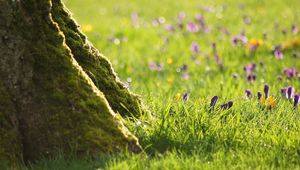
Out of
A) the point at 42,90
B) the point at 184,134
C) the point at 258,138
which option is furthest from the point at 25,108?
the point at 258,138

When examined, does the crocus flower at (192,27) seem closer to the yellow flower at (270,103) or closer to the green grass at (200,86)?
the green grass at (200,86)

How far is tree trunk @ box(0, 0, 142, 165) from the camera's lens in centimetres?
440

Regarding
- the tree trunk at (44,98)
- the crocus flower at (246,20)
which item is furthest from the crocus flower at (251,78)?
the crocus flower at (246,20)

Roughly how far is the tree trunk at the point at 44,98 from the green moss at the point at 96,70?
1.08 feet

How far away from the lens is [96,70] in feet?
16.4

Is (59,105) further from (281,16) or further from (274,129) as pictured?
(281,16)

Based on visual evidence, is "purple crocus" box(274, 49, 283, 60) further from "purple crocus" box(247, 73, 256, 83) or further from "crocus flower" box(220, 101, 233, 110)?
"crocus flower" box(220, 101, 233, 110)

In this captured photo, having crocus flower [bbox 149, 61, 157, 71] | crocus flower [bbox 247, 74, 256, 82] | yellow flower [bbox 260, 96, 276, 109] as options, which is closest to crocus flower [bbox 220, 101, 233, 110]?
yellow flower [bbox 260, 96, 276, 109]

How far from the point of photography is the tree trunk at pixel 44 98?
4.40 m

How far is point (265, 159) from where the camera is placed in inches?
167

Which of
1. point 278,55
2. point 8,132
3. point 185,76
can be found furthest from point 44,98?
point 278,55

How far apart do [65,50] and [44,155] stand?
745 millimetres

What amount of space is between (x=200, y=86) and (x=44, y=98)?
3.57 meters

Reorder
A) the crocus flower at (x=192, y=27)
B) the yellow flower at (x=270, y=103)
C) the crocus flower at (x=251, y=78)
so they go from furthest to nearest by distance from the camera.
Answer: the crocus flower at (x=192, y=27)
the crocus flower at (x=251, y=78)
the yellow flower at (x=270, y=103)
